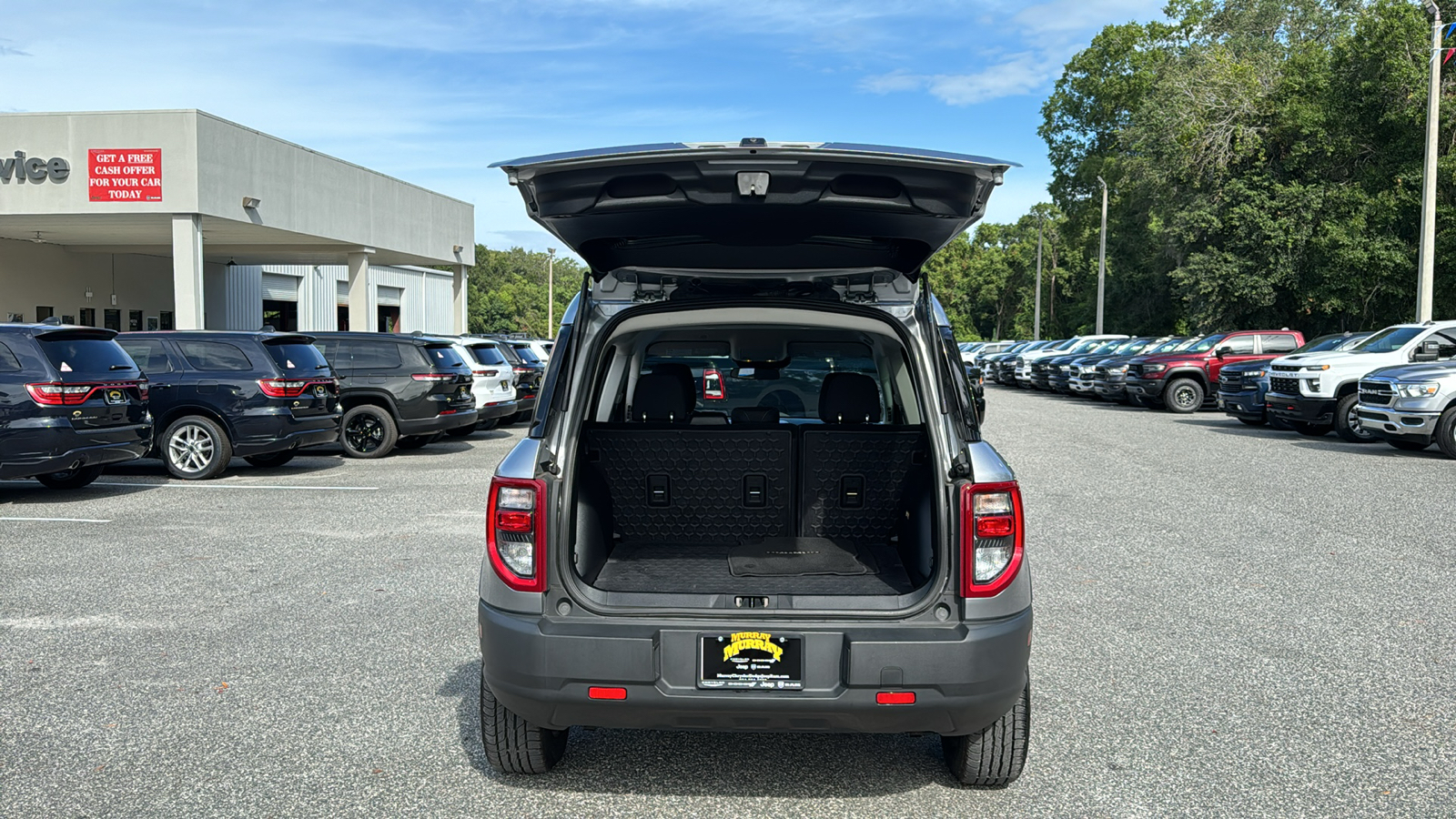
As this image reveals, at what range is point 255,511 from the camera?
1030 centimetres

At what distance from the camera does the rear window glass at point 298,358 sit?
13180 millimetres

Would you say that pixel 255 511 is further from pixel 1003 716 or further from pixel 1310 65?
pixel 1310 65

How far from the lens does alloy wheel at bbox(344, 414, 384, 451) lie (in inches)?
607

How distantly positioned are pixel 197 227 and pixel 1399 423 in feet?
75.5

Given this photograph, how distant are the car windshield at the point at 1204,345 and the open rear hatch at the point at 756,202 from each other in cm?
2445

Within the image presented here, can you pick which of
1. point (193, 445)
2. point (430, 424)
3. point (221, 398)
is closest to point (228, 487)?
point (193, 445)

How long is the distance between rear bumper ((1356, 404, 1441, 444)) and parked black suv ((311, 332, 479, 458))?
1221 centimetres

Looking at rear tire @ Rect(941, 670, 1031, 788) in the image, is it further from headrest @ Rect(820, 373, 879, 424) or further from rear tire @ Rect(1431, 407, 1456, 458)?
rear tire @ Rect(1431, 407, 1456, 458)

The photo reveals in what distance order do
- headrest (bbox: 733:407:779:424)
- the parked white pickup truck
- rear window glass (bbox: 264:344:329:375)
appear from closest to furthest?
headrest (bbox: 733:407:779:424)
rear window glass (bbox: 264:344:329:375)
the parked white pickup truck

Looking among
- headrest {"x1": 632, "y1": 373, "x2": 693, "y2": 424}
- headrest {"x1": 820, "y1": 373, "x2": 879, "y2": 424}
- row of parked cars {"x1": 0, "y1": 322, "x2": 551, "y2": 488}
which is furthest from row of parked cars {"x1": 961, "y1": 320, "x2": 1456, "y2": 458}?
headrest {"x1": 632, "y1": 373, "x2": 693, "y2": 424}

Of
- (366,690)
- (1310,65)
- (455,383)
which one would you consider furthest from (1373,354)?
(1310,65)

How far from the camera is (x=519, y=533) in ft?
12.1

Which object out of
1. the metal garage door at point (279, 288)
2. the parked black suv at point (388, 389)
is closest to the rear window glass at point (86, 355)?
the parked black suv at point (388, 389)

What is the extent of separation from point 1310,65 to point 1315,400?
22.8 meters
